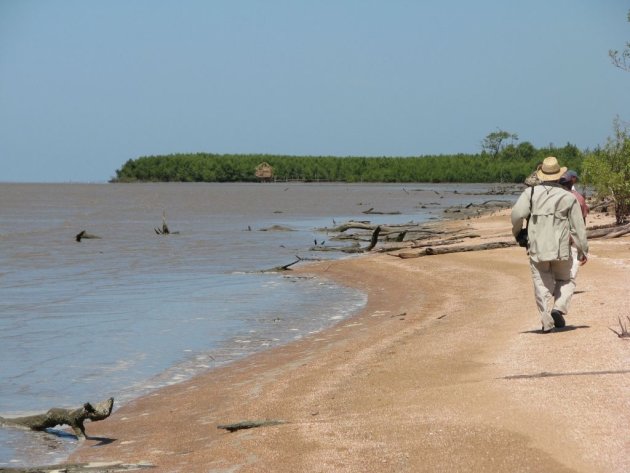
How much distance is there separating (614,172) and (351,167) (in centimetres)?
13134

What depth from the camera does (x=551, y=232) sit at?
32.5 ft

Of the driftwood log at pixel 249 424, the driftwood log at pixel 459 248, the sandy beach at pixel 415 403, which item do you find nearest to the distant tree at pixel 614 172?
the driftwood log at pixel 459 248

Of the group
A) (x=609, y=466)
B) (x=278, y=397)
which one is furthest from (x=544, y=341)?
(x=609, y=466)

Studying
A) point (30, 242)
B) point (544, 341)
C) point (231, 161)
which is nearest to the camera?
point (544, 341)

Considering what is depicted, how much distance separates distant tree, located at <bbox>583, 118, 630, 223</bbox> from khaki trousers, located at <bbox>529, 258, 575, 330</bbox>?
43.2ft

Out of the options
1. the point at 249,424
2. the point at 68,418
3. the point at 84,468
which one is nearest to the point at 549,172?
the point at 249,424

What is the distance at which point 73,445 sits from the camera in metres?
8.04

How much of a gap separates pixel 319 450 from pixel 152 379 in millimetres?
4522

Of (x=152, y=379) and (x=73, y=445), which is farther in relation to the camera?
(x=152, y=379)

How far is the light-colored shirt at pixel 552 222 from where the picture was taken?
32.5 feet

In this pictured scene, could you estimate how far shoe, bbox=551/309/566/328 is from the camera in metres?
10.3

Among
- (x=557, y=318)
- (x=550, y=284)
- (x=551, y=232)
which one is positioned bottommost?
(x=557, y=318)

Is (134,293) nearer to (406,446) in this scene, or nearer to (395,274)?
(395,274)

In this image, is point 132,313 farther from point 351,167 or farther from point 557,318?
point 351,167
